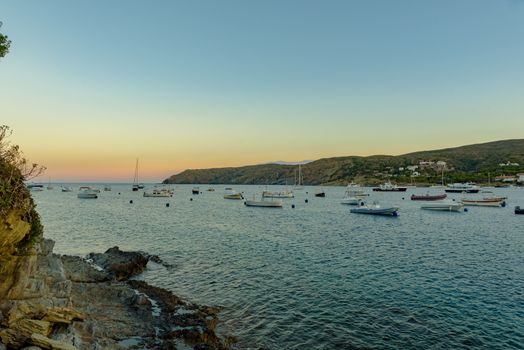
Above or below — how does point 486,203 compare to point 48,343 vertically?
below

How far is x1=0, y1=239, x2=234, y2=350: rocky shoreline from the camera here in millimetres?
12688

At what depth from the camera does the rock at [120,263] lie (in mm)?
27523

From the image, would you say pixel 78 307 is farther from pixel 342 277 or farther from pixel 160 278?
pixel 342 277

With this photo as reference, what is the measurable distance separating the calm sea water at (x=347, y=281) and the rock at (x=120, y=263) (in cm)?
114

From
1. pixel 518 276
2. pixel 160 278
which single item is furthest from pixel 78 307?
pixel 518 276

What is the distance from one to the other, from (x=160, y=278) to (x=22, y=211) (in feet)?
48.4

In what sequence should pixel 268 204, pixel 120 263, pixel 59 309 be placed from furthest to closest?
pixel 268 204
pixel 120 263
pixel 59 309

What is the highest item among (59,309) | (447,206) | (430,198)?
(59,309)

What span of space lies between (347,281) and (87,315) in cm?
1767

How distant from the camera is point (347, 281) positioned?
25.5 metres

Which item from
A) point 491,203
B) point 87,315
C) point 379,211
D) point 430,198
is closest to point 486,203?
point 491,203

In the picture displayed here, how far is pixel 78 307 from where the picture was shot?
17984 mm

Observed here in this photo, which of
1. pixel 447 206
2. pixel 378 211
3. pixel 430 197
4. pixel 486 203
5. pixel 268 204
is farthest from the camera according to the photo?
pixel 430 197

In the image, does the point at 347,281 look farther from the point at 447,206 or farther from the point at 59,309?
the point at 447,206
